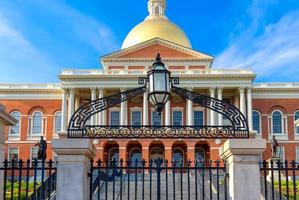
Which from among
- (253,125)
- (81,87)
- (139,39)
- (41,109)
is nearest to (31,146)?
(41,109)

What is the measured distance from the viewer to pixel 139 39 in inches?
2466

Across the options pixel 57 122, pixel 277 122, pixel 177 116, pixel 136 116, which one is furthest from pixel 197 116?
pixel 57 122

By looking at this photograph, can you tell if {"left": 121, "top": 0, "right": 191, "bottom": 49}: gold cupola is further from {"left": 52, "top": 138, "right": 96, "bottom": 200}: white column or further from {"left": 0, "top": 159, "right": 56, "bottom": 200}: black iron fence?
{"left": 52, "top": 138, "right": 96, "bottom": 200}: white column

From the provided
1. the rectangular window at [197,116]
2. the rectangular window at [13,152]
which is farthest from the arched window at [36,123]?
the rectangular window at [197,116]

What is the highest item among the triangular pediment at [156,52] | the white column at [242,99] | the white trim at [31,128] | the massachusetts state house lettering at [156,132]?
the triangular pediment at [156,52]

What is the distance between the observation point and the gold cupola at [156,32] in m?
62.6

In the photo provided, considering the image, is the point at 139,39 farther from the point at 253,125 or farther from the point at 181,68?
the point at 253,125

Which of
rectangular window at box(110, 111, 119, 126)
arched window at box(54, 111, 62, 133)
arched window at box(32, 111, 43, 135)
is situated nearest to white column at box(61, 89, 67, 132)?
arched window at box(54, 111, 62, 133)

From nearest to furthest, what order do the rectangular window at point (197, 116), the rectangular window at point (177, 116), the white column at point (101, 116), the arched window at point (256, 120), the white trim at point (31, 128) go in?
the white column at point (101, 116)
the rectangular window at point (177, 116)
the rectangular window at point (197, 116)
the arched window at point (256, 120)
the white trim at point (31, 128)

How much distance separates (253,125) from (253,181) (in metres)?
51.5

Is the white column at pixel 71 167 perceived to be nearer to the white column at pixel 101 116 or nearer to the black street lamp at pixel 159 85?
the black street lamp at pixel 159 85

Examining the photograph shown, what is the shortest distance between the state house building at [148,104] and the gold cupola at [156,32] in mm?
1177

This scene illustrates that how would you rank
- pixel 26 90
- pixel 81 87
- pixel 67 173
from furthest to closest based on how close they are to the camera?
1. pixel 26 90
2. pixel 81 87
3. pixel 67 173

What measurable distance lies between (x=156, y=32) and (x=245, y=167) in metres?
55.8
